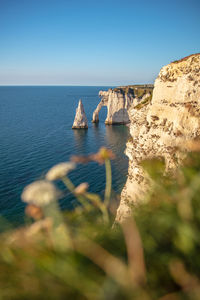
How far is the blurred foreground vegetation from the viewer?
1.64m

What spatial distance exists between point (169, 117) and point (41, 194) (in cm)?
1254

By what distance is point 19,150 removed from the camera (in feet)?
152

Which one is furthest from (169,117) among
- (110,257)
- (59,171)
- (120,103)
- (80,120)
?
(120,103)

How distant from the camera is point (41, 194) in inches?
93.1

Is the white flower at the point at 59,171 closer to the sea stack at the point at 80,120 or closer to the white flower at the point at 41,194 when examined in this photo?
the white flower at the point at 41,194

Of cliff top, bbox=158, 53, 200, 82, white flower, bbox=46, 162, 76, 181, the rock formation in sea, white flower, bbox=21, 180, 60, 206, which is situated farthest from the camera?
the rock formation in sea

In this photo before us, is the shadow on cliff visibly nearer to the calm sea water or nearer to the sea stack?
the calm sea water

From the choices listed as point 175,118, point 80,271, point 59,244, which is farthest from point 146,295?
point 175,118

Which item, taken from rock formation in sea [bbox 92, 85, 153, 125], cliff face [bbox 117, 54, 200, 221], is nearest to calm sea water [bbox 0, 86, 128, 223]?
rock formation in sea [bbox 92, 85, 153, 125]

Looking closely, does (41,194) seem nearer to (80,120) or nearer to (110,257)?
(110,257)

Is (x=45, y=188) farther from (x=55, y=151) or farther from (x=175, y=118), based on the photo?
(x=55, y=151)

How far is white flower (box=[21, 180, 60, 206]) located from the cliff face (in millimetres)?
8854

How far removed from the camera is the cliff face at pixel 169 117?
39.5ft

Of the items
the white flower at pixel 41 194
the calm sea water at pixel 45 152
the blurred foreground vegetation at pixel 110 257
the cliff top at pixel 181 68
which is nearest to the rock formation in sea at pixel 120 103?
the calm sea water at pixel 45 152
